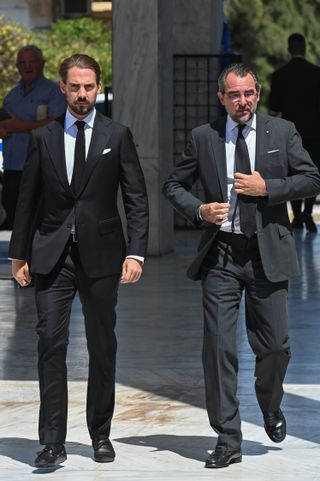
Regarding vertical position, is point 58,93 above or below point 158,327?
above

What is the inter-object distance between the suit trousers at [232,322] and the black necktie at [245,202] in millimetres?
71

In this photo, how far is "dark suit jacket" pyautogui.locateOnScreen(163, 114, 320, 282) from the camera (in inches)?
288

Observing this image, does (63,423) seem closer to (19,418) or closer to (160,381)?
(19,418)

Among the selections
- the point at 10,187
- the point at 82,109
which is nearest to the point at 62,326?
the point at 82,109

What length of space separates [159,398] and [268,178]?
200 cm

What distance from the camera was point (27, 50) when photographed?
44.4ft

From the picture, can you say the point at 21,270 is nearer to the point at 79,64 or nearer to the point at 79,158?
the point at 79,158

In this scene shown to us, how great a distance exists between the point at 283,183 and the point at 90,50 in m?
35.1

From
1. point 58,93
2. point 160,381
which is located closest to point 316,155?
point 58,93

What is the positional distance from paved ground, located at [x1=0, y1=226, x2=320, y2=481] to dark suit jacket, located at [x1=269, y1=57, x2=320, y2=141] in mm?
4878

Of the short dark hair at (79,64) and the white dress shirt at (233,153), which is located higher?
the short dark hair at (79,64)

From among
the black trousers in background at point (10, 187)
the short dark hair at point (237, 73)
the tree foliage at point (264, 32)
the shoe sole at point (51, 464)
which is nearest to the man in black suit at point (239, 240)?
the short dark hair at point (237, 73)

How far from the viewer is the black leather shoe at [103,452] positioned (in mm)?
7383

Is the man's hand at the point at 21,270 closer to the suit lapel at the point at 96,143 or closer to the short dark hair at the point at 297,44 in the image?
the suit lapel at the point at 96,143
